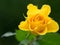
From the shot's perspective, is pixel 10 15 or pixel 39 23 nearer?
pixel 39 23

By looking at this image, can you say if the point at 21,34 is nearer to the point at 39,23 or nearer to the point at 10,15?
the point at 39,23

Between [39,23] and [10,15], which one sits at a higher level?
[39,23]

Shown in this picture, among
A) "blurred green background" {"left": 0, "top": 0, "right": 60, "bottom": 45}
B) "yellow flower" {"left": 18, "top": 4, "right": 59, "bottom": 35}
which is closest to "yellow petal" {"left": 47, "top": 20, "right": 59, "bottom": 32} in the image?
"yellow flower" {"left": 18, "top": 4, "right": 59, "bottom": 35}

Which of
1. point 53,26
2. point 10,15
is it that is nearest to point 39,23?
point 53,26

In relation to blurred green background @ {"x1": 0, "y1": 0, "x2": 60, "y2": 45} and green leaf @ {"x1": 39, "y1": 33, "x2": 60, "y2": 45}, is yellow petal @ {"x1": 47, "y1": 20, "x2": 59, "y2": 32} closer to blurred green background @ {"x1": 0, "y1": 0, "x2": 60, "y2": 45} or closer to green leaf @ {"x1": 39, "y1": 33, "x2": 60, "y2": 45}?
green leaf @ {"x1": 39, "y1": 33, "x2": 60, "y2": 45}

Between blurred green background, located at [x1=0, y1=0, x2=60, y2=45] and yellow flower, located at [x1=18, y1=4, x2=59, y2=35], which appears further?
blurred green background, located at [x1=0, y1=0, x2=60, y2=45]

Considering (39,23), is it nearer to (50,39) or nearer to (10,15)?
(50,39)

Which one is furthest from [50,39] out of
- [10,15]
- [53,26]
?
[10,15]
